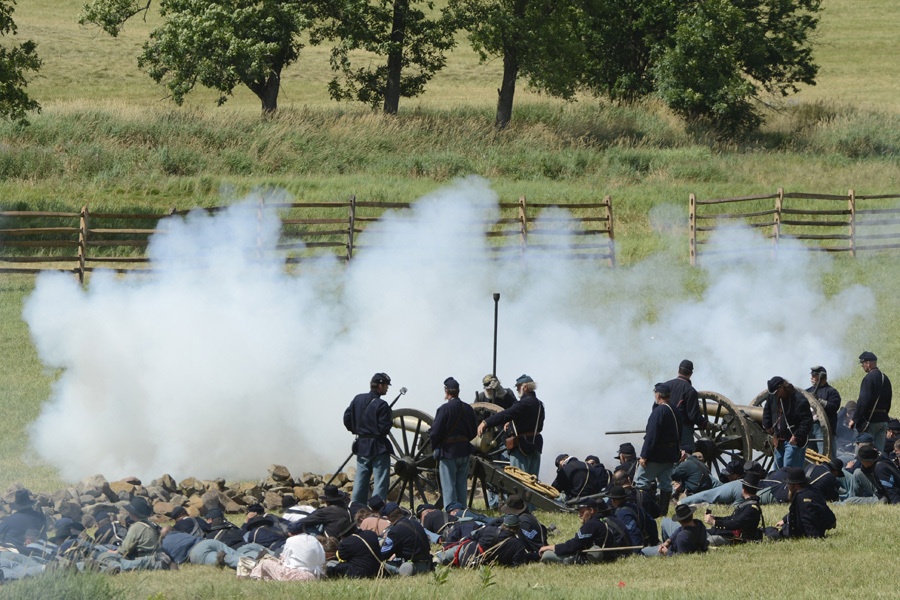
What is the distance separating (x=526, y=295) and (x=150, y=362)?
255 inches

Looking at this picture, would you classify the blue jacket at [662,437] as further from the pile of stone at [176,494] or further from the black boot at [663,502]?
the pile of stone at [176,494]

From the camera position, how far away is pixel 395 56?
3550 centimetres

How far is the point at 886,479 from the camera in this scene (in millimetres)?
12469

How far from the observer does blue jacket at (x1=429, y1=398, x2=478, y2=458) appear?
39.0ft

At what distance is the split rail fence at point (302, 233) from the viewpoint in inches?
854

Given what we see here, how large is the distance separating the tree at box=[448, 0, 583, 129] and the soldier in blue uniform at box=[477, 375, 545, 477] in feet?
75.0

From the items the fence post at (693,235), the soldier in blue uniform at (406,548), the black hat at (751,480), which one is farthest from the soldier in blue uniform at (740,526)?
the fence post at (693,235)

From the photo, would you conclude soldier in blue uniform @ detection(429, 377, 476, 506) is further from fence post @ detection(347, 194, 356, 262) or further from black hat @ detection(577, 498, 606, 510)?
fence post @ detection(347, 194, 356, 262)

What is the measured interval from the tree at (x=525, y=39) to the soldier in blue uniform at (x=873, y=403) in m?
21.7

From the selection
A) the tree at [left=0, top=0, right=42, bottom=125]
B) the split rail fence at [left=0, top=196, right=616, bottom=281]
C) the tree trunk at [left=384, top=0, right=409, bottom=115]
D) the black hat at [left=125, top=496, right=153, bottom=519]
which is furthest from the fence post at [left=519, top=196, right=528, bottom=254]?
the black hat at [left=125, top=496, right=153, bottom=519]

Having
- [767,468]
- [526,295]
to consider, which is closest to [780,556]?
[767,468]

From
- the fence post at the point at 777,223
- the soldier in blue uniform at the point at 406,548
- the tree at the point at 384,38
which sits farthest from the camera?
the tree at the point at 384,38

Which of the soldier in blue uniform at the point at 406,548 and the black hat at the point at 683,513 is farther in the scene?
the black hat at the point at 683,513

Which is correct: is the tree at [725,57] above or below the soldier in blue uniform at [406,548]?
above
